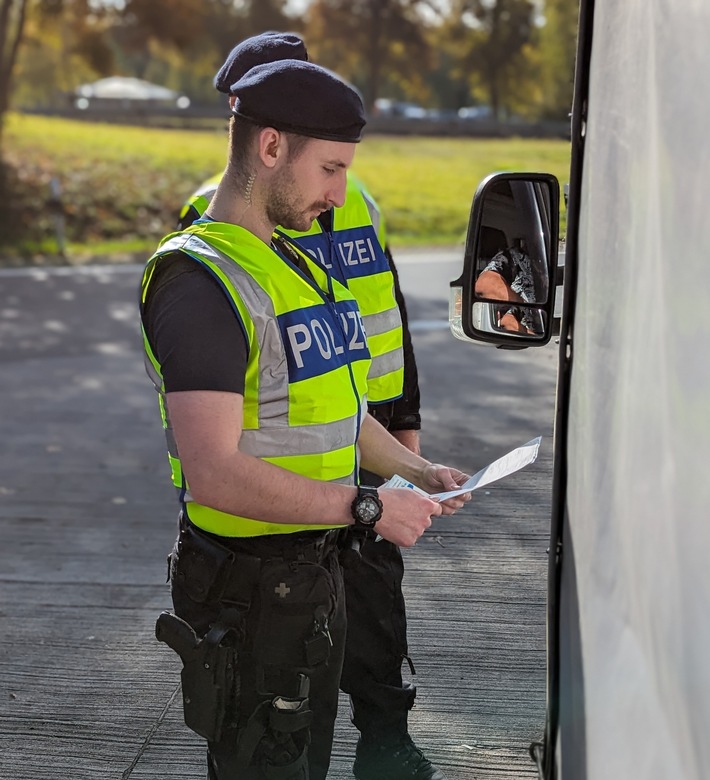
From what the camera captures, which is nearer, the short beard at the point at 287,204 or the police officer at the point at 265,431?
the police officer at the point at 265,431

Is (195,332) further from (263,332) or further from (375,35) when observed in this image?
(375,35)

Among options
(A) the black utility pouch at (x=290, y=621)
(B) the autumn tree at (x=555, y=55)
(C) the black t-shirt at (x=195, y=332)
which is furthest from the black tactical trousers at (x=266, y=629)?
(B) the autumn tree at (x=555, y=55)

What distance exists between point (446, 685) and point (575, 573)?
1.88 meters

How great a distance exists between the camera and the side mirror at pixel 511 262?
6.63 ft

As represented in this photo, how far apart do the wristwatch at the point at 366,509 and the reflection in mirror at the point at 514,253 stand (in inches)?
15.7

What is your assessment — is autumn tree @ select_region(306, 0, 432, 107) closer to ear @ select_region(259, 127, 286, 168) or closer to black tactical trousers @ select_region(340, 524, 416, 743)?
black tactical trousers @ select_region(340, 524, 416, 743)

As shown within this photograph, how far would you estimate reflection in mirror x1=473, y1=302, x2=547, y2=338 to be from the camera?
2.09m

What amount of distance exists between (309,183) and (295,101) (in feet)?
0.51

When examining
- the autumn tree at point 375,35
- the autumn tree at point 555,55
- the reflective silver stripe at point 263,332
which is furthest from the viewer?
the autumn tree at point 375,35

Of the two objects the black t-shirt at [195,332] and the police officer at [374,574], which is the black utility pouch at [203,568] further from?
the police officer at [374,574]

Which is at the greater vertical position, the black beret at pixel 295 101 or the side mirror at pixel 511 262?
the black beret at pixel 295 101

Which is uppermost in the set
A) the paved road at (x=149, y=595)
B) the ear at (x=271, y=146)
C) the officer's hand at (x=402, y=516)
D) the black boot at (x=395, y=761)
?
the ear at (x=271, y=146)

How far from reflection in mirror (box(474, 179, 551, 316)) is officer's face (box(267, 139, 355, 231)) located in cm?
28

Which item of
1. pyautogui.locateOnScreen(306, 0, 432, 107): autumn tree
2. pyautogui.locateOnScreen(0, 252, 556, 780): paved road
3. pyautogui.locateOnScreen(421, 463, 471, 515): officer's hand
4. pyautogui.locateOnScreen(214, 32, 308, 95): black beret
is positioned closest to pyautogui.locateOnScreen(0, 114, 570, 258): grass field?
pyautogui.locateOnScreen(0, 252, 556, 780): paved road
